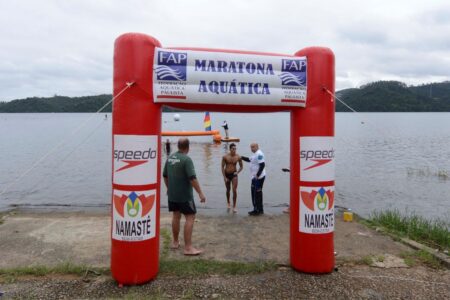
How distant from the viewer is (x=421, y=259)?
5699 mm

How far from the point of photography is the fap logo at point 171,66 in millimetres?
4758

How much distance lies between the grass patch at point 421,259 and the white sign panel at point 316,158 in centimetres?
200

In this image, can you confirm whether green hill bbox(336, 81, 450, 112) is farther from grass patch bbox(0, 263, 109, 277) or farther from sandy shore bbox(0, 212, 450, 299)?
grass patch bbox(0, 263, 109, 277)

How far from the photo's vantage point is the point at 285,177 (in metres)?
18.1

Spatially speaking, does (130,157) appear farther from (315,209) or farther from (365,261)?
(365,261)

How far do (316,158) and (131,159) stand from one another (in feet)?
8.53

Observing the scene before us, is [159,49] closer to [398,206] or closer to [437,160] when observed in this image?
[398,206]

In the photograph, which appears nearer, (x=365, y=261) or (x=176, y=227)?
(x=365, y=261)

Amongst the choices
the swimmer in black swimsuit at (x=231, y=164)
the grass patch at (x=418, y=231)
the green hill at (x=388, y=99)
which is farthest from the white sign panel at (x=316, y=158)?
the green hill at (x=388, y=99)

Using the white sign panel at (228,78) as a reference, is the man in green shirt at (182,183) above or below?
below

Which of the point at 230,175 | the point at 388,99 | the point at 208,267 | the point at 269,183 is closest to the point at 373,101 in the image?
the point at 388,99

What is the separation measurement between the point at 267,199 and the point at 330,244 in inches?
331

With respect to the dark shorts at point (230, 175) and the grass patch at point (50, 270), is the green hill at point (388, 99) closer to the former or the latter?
the dark shorts at point (230, 175)

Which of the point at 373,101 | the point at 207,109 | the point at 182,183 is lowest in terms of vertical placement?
the point at 182,183
